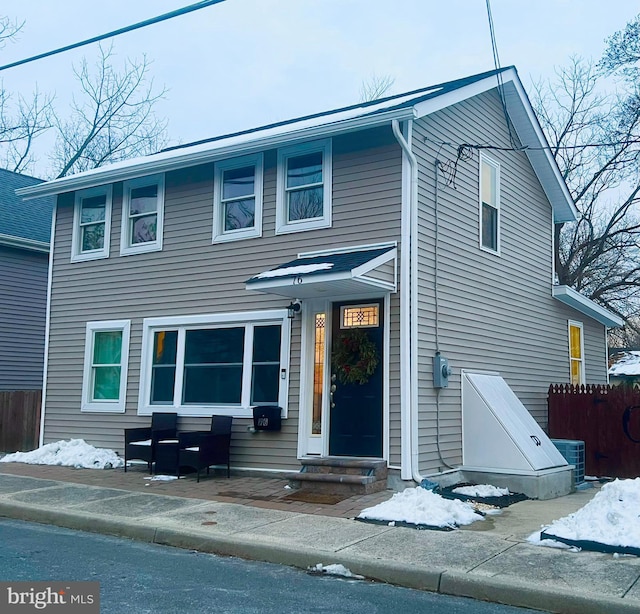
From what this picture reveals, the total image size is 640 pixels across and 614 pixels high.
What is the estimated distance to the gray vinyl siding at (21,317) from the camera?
1678 centimetres

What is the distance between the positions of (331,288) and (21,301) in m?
10.3

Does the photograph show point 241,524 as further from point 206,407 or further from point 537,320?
point 537,320

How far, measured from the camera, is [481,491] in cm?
959

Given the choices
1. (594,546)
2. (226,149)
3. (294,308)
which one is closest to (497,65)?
(226,149)

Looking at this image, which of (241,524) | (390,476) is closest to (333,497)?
(390,476)

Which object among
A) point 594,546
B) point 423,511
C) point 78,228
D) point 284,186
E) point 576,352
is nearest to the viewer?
point 594,546

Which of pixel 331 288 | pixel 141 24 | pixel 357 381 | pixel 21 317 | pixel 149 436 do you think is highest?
pixel 141 24

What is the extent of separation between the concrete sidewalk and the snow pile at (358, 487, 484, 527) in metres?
0.21

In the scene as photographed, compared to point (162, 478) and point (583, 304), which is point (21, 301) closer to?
point (162, 478)

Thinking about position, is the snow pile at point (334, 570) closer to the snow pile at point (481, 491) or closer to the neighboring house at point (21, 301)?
the snow pile at point (481, 491)

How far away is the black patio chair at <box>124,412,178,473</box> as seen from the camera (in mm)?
10992

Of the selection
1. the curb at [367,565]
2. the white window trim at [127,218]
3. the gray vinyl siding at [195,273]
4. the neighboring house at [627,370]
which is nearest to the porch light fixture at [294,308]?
the gray vinyl siding at [195,273]

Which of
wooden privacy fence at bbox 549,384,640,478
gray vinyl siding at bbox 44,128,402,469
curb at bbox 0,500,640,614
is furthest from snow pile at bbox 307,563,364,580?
wooden privacy fence at bbox 549,384,640,478

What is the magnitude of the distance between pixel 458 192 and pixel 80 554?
7342mm
